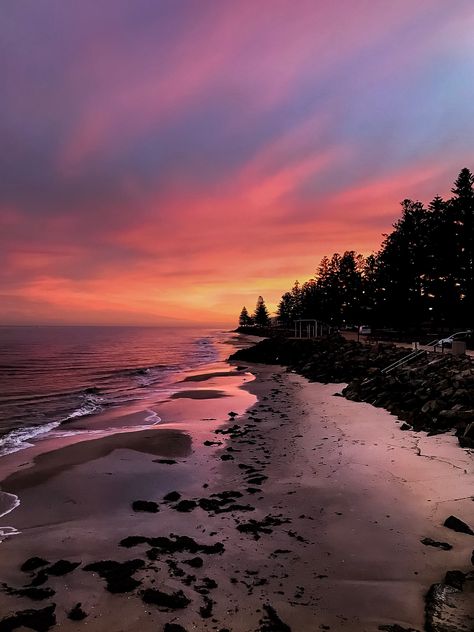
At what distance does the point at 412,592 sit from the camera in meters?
5.34

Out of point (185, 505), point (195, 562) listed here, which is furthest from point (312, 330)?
point (195, 562)

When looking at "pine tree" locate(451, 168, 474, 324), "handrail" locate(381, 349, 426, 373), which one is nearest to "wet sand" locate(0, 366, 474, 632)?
"handrail" locate(381, 349, 426, 373)

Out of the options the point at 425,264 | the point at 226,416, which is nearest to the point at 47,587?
the point at 226,416

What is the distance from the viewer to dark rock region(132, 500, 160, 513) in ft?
27.7

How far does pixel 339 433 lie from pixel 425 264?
44773mm

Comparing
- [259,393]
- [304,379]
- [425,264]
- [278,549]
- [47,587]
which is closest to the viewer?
[47,587]

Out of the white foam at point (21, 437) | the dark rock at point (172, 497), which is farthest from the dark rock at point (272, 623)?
the white foam at point (21, 437)

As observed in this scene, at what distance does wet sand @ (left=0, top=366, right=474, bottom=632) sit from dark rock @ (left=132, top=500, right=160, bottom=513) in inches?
4.9

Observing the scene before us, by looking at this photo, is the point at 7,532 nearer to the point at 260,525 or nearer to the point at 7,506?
the point at 7,506

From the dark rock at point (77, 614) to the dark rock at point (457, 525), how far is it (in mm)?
5590

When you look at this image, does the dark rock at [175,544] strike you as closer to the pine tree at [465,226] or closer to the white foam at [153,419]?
the white foam at [153,419]

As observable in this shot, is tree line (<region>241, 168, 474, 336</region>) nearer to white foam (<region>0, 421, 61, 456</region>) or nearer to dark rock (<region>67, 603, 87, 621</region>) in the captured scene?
white foam (<region>0, 421, 61, 456</region>)

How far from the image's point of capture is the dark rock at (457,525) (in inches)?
264

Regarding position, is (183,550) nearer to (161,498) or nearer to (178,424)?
(161,498)
